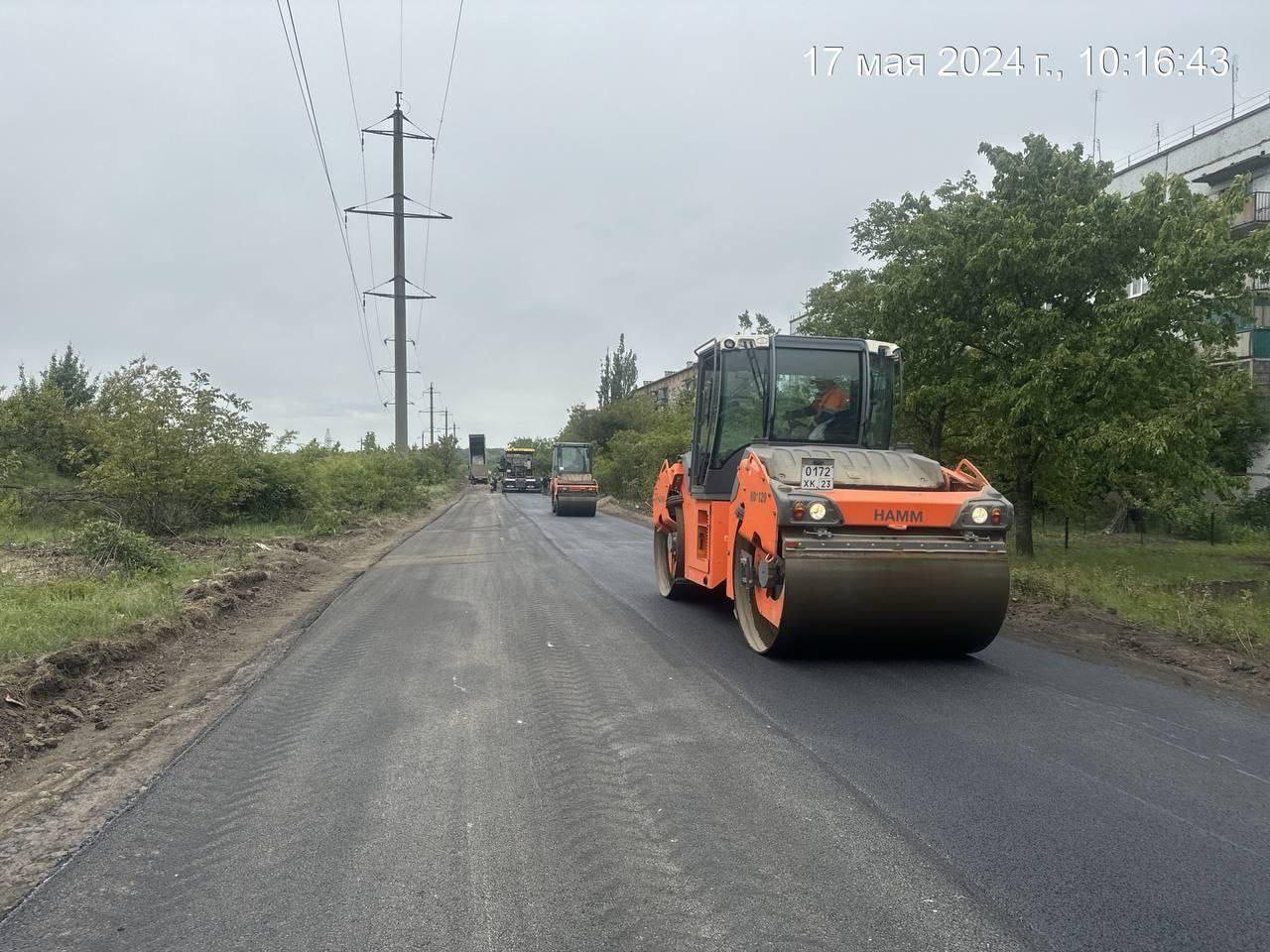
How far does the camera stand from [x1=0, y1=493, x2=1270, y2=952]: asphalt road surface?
10.2 ft

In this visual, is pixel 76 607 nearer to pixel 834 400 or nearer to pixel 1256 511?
pixel 834 400

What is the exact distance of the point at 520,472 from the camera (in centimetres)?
6053

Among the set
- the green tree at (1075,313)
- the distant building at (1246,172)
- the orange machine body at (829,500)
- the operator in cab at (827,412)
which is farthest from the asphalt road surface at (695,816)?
the distant building at (1246,172)

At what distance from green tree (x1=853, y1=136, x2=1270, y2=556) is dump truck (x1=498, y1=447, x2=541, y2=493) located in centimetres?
4550

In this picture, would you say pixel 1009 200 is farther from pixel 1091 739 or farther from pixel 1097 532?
pixel 1097 532

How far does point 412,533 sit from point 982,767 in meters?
21.1

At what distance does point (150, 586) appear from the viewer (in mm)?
10289

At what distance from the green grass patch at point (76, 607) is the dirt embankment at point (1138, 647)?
852cm

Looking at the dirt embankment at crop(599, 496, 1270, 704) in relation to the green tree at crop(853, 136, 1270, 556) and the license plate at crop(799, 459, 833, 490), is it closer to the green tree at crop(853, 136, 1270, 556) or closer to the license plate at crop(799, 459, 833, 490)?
the license plate at crop(799, 459, 833, 490)

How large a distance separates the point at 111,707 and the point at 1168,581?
15933mm

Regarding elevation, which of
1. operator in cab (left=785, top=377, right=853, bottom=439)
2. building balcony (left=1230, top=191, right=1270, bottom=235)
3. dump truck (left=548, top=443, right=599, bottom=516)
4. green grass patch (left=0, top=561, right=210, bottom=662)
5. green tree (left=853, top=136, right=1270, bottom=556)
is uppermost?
building balcony (left=1230, top=191, right=1270, bottom=235)

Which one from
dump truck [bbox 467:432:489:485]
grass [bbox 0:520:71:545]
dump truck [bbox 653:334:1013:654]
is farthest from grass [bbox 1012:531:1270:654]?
dump truck [bbox 467:432:489:485]

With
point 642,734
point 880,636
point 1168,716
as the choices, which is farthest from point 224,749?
point 1168,716

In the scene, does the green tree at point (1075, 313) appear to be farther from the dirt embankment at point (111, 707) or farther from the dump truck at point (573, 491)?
the dump truck at point (573, 491)
